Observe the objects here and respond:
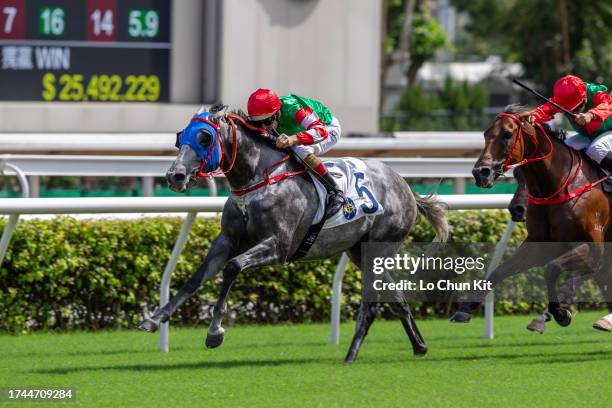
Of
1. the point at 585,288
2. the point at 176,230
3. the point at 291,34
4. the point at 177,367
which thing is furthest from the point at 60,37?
the point at 177,367

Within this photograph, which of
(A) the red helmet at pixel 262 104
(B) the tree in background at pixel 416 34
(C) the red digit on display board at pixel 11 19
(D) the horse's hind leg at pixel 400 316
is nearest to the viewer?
(A) the red helmet at pixel 262 104

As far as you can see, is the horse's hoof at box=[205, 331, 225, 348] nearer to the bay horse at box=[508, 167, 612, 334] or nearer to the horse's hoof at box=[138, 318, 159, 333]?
the horse's hoof at box=[138, 318, 159, 333]

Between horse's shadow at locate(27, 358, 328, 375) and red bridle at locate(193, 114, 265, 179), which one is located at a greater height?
red bridle at locate(193, 114, 265, 179)

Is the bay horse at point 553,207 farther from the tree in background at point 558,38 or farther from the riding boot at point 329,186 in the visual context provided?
the tree in background at point 558,38

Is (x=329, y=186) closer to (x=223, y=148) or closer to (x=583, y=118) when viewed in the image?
(x=223, y=148)

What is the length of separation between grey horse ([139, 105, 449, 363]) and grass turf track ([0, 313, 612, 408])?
0.82ft

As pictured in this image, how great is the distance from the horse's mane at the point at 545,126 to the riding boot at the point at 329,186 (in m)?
0.87

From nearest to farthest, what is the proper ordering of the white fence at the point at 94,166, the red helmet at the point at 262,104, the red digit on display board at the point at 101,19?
the red helmet at the point at 262,104 → the white fence at the point at 94,166 → the red digit on display board at the point at 101,19

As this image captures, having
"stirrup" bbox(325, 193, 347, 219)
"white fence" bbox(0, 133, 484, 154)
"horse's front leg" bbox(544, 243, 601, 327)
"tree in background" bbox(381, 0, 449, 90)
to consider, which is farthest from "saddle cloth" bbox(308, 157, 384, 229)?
"tree in background" bbox(381, 0, 449, 90)

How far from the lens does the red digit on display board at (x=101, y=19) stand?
11648mm

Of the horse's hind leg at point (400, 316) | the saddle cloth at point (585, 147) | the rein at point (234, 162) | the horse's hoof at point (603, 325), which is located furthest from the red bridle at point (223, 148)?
the horse's hoof at point (603, 325)

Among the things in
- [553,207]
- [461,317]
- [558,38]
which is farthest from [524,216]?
[558,38]

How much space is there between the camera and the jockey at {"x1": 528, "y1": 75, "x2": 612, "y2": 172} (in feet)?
22.0

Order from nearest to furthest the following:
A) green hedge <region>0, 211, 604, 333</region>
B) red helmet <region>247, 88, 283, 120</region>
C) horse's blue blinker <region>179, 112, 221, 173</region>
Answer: horse's blue blinker <region>179, 112, 221, 173</region>
red helmet <region>247, 88, 283, 120</region>
green hedge <region>0, 211, 604, 333</region>
